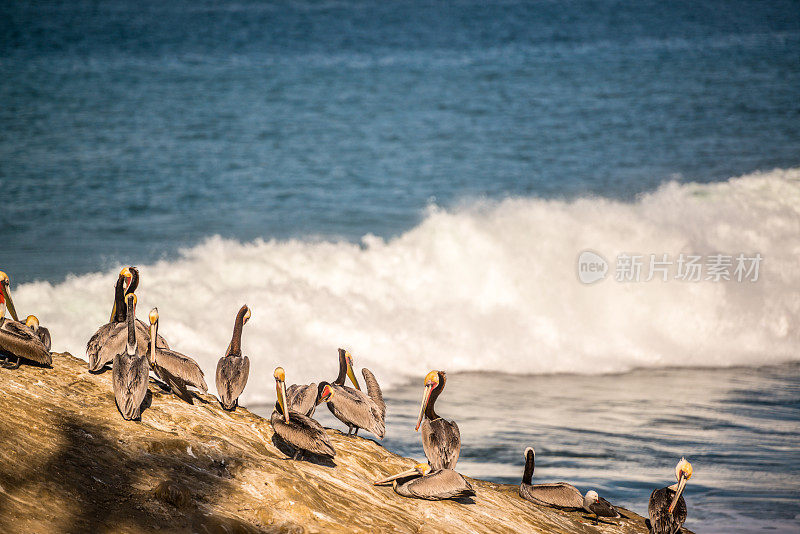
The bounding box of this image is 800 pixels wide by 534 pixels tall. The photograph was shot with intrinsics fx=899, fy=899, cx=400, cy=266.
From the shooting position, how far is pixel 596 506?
818 cm

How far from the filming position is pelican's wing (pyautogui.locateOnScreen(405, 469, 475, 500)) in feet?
24.2

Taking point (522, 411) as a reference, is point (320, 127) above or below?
above

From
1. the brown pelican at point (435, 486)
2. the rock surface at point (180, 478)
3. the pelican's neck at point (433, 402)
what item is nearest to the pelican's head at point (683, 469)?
the rock surface at point (180, 478)

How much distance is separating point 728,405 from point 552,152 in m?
19.6

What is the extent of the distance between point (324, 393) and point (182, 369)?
1.32 meters

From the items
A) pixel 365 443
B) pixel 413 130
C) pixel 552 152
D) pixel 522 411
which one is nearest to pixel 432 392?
pixel 365 443

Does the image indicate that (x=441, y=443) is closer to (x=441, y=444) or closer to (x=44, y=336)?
(x=441, y=444)

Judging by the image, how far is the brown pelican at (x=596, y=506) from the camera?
8.15 meters

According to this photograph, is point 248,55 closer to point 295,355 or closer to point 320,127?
point 320,127

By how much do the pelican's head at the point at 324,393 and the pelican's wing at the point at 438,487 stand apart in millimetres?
1364

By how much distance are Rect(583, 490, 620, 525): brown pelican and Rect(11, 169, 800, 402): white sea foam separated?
6.17m

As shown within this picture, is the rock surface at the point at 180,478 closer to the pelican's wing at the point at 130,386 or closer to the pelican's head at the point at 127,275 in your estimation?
the pelican's wing at the point at 130,386

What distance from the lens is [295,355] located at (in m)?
15.4

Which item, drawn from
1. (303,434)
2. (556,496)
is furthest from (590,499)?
(303,434)
